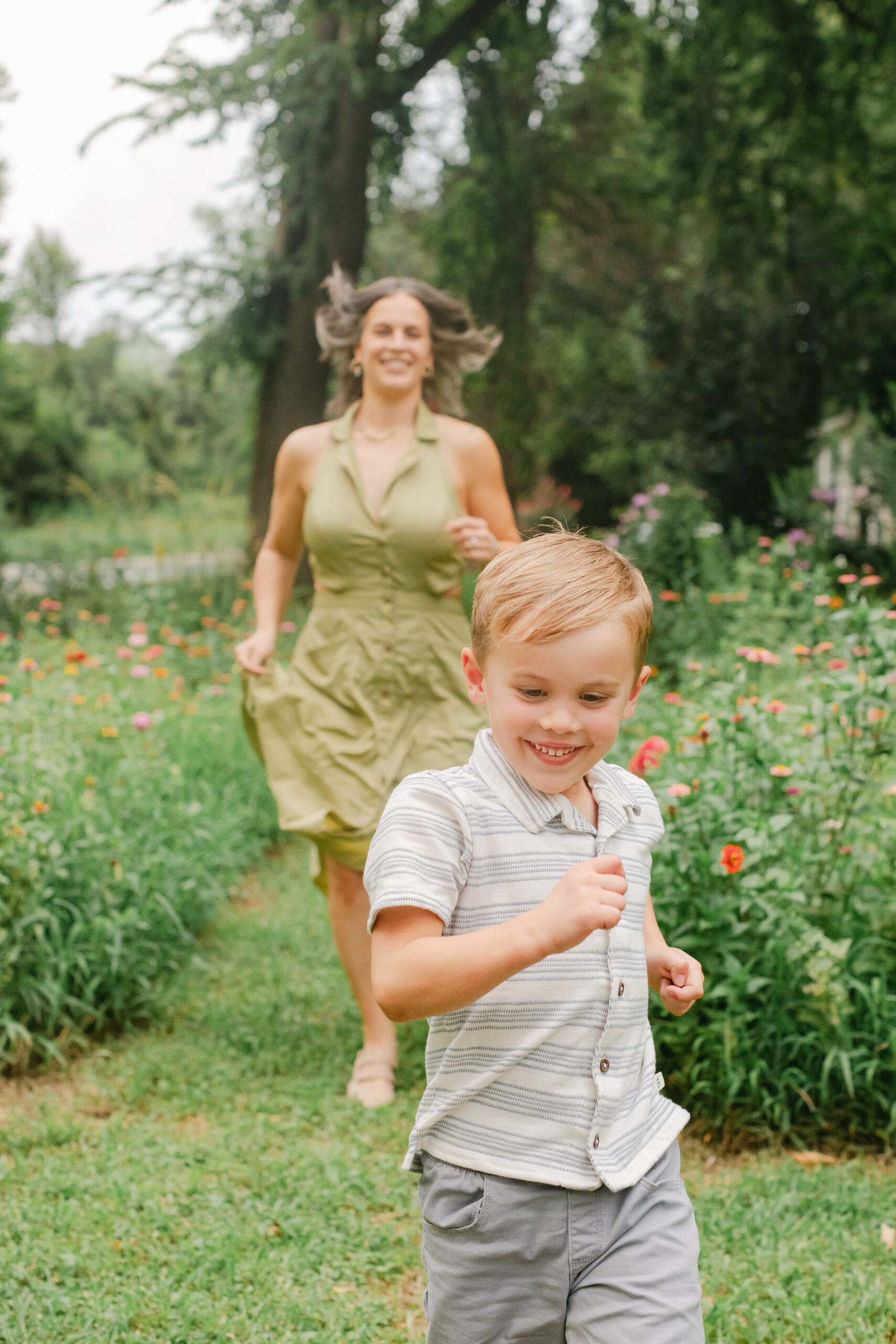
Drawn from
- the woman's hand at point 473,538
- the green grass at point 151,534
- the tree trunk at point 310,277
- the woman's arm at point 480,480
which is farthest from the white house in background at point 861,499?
the woman's hand at point 473,538

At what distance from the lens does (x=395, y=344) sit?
3229 mm

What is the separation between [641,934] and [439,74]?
1102 centimetres

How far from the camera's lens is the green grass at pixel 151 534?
31.5 ft

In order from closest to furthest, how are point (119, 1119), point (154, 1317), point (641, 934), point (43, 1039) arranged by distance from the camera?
point (641, 934), point (154, 1317), point (119, 1119), point (43, 1039)

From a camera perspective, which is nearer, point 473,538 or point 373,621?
point 473,538

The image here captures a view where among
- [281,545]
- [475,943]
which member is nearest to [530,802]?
[475,943]

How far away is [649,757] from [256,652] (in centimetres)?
114

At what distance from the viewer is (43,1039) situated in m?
3.26

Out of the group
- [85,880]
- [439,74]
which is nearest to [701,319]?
[439,74]

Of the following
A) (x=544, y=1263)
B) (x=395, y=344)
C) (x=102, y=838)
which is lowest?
(x=102, y=838)

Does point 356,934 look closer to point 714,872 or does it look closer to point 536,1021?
point 714,872

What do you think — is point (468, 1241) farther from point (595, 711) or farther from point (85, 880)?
point (85, 880)

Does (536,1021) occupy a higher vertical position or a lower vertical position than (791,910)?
higher

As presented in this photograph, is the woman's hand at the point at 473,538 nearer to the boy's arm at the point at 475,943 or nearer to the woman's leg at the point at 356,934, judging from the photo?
the woman's leg at the point at 356,934
